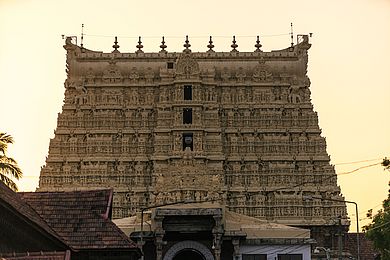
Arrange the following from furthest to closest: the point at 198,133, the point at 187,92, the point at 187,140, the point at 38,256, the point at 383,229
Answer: the point at 187,92 < the point at 187,140 < the point at 198,133 < the point at 383,229 < the point at 38,256

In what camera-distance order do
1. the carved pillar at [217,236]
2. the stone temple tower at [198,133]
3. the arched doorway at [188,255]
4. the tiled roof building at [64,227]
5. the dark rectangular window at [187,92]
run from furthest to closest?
the dark rectangular window at [187,92]
the stone temple tower at [198,133]
the arched doorway at [188,255]
the carved pillar at [217,236]
the tiled roof building at [64,227]

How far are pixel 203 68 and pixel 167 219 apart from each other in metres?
32.5

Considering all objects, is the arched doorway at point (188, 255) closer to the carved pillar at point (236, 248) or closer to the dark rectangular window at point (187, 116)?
the carved pillar at point (236, 248)

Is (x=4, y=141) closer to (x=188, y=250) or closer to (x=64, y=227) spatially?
(x=64, y=227)

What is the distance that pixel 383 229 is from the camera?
137 ft

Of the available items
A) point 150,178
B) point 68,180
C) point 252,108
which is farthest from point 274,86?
point 68,180

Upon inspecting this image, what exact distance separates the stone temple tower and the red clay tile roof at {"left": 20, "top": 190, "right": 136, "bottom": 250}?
38.2 metres

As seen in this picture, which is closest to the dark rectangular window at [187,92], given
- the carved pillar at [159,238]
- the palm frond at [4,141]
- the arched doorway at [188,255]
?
the arched doorway at [188,255]

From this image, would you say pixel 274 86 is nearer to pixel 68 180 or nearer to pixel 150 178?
pixel 150 178

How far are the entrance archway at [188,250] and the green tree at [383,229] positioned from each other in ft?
34.4

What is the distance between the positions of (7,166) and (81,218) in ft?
23.9

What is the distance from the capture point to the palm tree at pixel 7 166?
106 ft

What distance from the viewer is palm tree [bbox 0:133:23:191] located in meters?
32.3

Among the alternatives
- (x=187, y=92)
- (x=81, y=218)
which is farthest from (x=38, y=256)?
(x=187, y=92)
